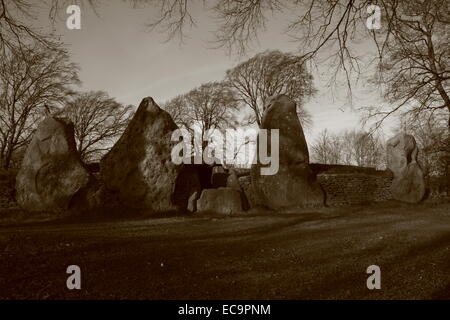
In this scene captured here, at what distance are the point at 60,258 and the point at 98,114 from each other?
87.2 feet

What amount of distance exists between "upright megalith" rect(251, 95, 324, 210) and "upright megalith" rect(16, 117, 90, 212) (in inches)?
245

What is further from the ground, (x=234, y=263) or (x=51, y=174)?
(x=51, y=174)

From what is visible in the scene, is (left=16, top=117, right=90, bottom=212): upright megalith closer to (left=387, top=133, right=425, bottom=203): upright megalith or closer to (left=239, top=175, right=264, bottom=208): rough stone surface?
(left=239, top=175, right=264, bottom=208): rough stone surface

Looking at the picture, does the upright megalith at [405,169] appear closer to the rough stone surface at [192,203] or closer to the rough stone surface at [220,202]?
the rough stone surface at [220,202]

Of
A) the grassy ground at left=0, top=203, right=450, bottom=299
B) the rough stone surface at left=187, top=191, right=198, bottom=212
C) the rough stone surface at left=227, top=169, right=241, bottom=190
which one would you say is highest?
the rough stone surface at left=227, top=169, right=241, bottom=190

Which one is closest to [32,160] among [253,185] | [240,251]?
[253,185]

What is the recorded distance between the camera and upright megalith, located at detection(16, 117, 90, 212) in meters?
12.4

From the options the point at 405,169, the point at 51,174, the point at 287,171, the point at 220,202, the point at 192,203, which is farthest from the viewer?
the point at 405,169

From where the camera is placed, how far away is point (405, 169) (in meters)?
17.4

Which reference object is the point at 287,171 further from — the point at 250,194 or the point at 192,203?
the point at 192,203

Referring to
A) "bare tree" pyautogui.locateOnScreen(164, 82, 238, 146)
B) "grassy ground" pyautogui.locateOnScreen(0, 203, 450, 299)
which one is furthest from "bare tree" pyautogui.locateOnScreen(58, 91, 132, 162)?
"grassy ground" pyautogui.locateOnScreen(0, 203, 450, 299)

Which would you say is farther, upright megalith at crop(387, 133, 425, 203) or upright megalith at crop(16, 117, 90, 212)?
upright megalith at crop(387, 133, 425, 203)

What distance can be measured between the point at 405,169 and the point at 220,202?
31.2 feet

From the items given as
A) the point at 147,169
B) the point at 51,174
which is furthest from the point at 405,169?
the point at 51,174
